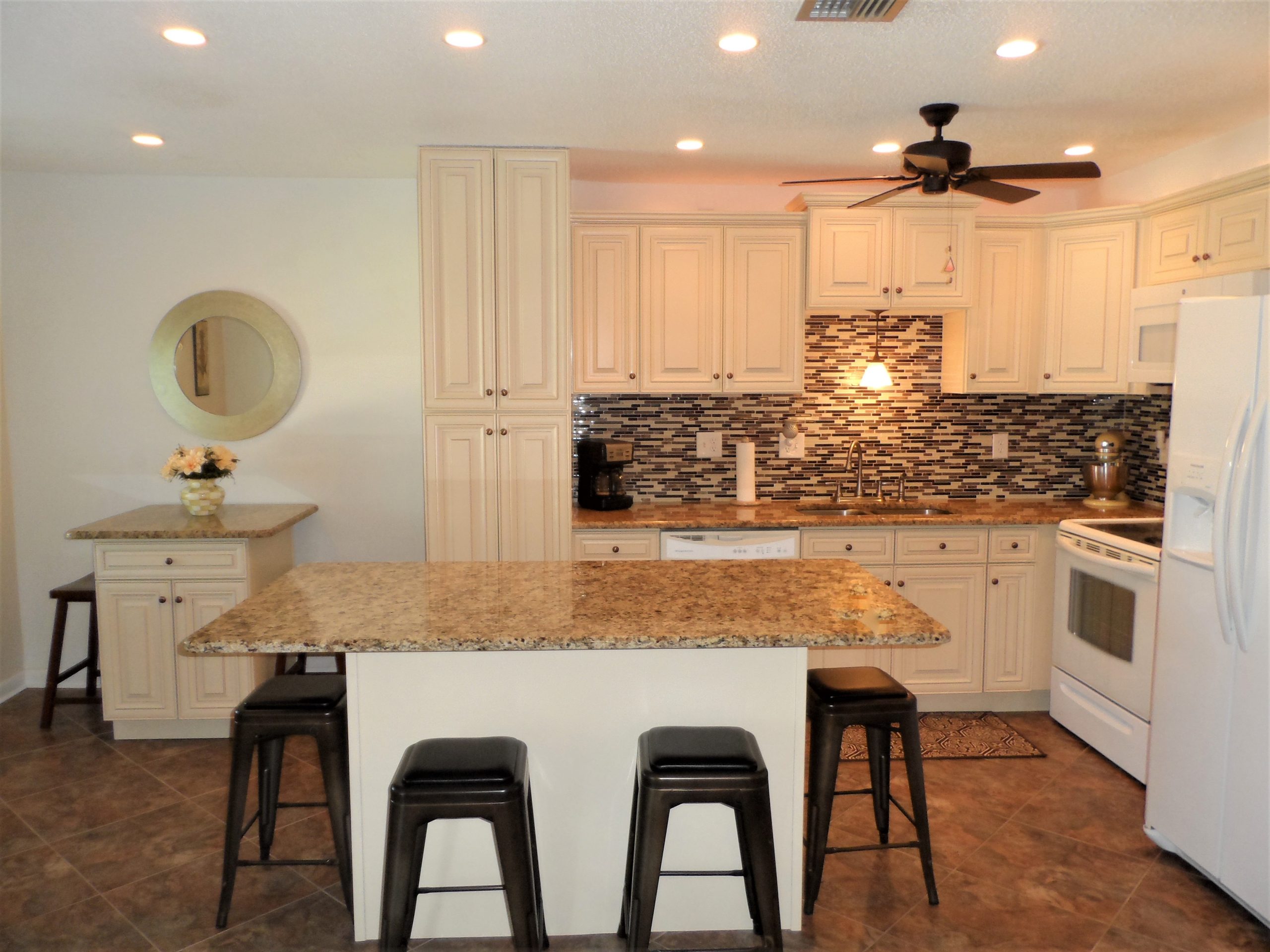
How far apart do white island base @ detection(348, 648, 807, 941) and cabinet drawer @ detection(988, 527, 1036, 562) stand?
2065mm

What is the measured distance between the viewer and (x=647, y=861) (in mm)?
2051

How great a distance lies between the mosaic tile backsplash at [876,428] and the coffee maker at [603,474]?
30cm

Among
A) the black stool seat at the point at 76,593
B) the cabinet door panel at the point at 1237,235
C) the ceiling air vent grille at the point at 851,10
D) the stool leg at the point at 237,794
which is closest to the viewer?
the ceiling air vent grille at the point at 851,10

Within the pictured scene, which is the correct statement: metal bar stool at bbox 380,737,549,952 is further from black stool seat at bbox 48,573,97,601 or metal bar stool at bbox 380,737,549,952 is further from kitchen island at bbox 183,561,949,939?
black stool seat at bbox 48,573,97,601

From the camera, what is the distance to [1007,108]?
10.8 ft

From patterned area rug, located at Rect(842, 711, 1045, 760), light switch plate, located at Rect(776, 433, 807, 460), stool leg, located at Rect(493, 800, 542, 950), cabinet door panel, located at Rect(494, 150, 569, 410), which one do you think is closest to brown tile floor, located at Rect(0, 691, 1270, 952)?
patterned area rug, located at Rect(842, 711, 1045, 760)

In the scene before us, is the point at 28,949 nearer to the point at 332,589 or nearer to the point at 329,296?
the point at 332,589

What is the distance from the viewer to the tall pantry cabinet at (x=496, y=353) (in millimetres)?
3840

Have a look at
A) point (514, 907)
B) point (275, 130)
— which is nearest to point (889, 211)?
point (275, 130)

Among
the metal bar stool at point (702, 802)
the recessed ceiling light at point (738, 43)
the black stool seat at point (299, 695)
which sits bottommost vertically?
the metal bar stool at point (702, 802)

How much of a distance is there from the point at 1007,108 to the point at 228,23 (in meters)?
2.64

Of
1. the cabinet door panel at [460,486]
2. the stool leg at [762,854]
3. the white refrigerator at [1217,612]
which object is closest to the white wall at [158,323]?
the cabinet door panel at [460,486]

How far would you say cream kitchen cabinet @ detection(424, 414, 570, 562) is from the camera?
156 inches

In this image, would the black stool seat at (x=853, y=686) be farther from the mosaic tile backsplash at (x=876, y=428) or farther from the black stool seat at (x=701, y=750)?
the mosaic tile backsplash at (x=876, y=428)
